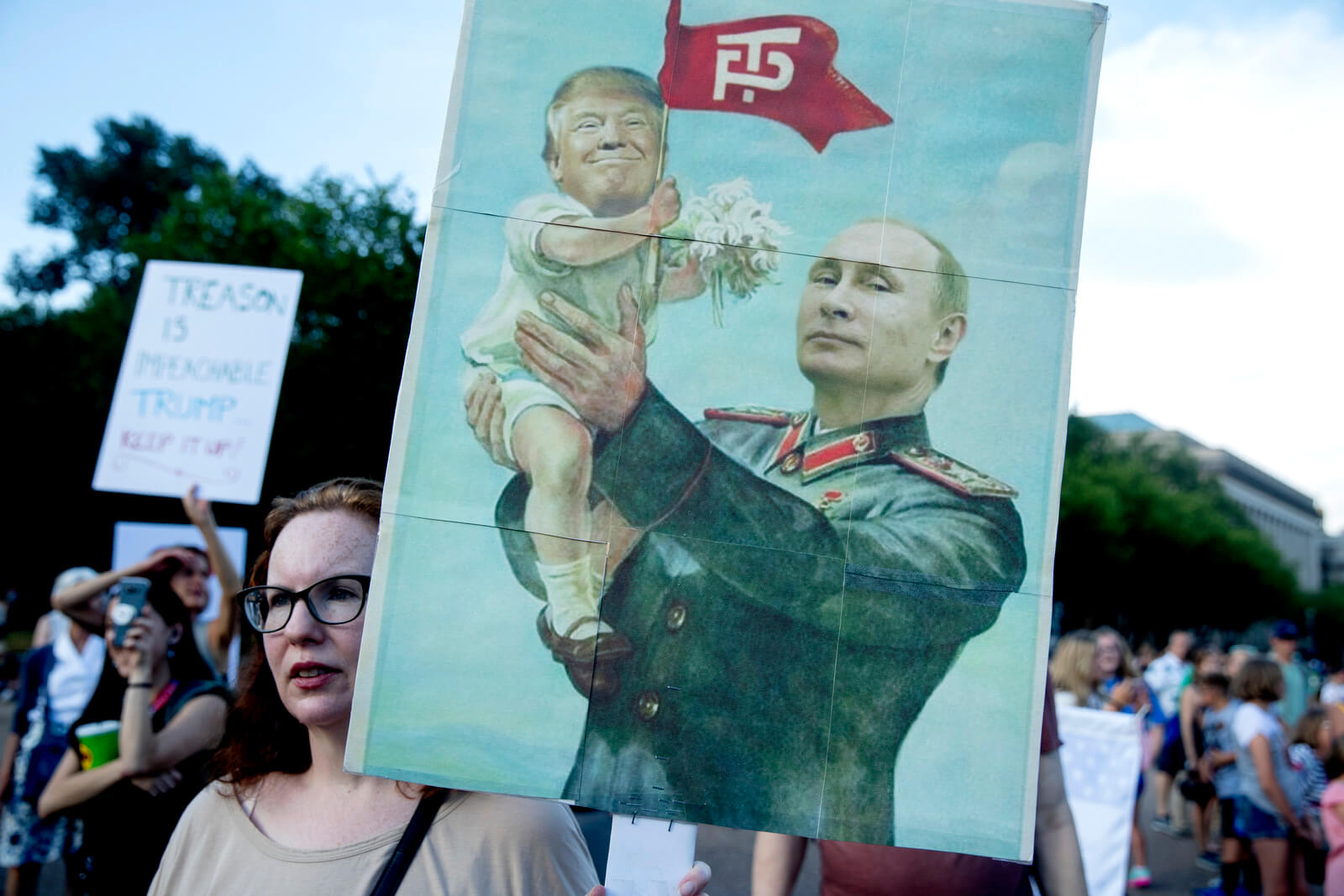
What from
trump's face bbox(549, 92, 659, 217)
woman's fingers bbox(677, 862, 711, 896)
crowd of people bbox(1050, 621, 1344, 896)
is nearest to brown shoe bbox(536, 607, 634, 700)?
woman's fingers bbox(677, 862, 711, 896)

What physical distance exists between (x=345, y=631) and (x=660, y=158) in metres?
0.90

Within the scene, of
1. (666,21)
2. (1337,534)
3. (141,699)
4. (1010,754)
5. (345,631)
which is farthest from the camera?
(1337,534)

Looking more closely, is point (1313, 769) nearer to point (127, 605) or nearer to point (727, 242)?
point (127, 605)

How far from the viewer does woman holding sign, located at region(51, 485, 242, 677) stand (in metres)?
4.11

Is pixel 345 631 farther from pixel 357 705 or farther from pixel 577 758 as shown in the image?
pixel 577 758

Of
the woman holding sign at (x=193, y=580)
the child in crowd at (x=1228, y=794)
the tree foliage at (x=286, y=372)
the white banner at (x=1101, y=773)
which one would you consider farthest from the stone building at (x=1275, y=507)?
the woman holding sign at (x=193, y=580)

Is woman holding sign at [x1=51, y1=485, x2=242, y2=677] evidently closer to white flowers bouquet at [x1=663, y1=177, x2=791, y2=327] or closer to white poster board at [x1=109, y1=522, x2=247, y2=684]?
white poster board at [x1=109, y1=522, x2=247, y2=684]

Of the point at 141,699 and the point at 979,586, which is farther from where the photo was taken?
the point at 141,699

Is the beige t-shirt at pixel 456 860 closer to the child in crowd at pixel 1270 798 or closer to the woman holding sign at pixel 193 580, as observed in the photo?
the woman holding sign at pixel 193 580

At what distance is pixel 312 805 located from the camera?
6.07 ft

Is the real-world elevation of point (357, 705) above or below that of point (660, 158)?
below

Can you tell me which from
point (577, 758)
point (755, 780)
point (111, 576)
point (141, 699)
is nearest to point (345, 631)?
point (577, 758)

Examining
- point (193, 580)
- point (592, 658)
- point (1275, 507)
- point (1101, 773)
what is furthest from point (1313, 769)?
point (1275, 507)

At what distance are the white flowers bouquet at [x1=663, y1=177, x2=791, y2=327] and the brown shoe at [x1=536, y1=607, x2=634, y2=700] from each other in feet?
1.51
